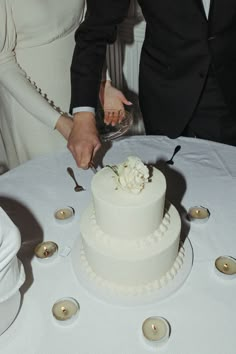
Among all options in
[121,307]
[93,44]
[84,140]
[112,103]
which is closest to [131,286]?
[121,307]

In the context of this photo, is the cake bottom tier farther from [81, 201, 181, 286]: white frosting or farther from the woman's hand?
the woman's hand

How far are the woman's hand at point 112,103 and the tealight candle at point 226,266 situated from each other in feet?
2.57

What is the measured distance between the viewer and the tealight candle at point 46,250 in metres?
1.25

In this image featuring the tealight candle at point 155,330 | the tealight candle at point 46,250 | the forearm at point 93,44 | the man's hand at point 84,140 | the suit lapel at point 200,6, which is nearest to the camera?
the tealight candle at point 155,330

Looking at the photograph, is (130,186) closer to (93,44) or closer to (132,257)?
(132,257)

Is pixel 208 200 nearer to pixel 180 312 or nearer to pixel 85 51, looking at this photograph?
pixel 180 312

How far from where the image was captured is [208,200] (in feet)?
4.77

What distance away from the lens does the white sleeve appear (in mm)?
1772

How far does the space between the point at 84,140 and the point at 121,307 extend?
1.98 feet

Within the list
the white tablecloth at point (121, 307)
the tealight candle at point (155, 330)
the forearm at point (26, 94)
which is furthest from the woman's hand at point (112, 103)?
the tealight candle at point (155, 330)

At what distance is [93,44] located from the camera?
177cm

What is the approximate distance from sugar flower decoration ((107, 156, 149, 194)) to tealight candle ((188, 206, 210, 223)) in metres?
0.35

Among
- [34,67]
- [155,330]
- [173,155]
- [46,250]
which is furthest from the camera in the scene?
[34,67]

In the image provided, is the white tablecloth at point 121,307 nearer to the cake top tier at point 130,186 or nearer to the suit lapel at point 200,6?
the cake top tier at point 130,186
